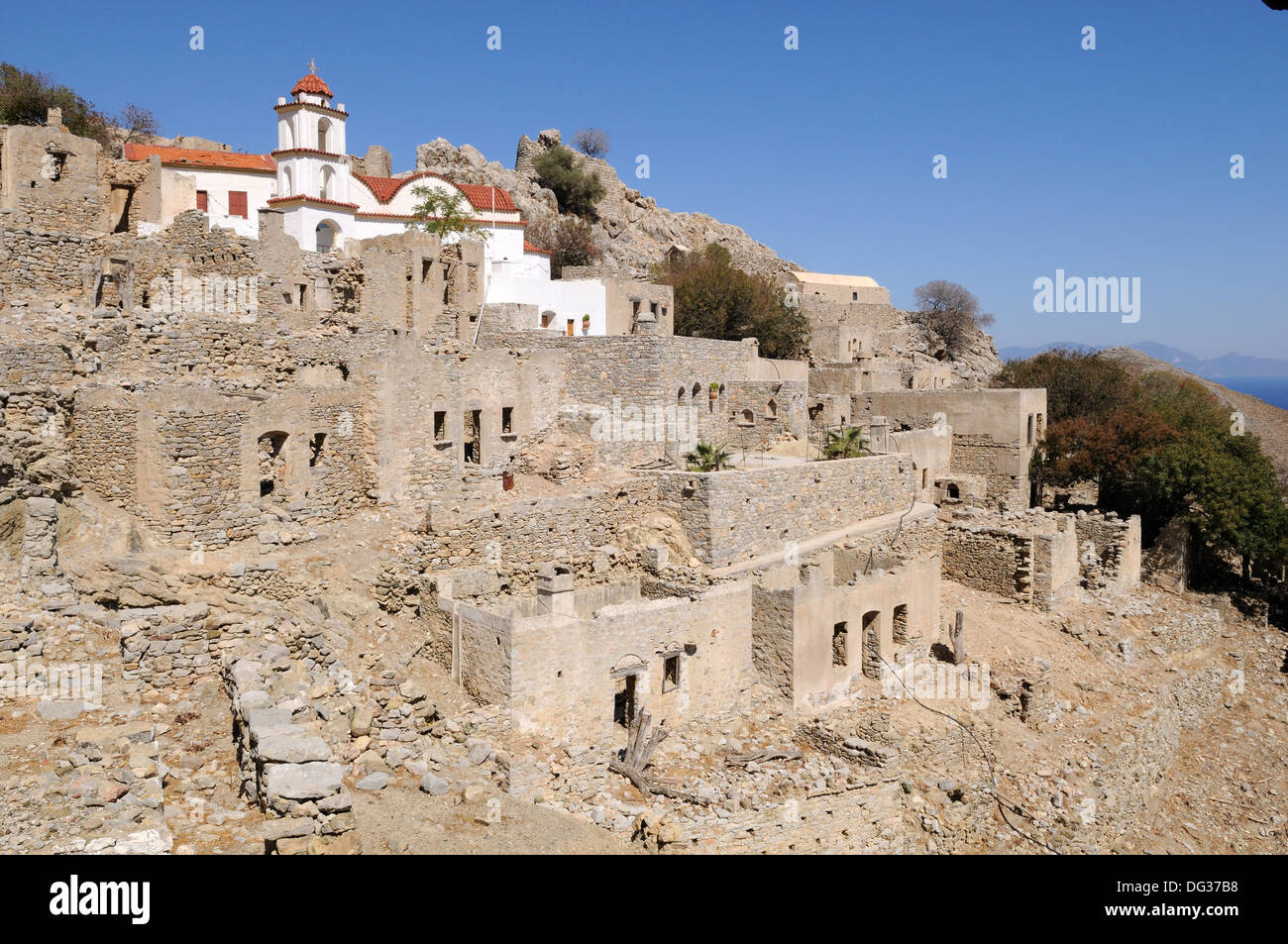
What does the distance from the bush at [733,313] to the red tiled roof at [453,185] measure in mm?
8774

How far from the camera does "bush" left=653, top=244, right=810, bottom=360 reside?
33.7 m

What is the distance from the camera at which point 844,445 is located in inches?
845

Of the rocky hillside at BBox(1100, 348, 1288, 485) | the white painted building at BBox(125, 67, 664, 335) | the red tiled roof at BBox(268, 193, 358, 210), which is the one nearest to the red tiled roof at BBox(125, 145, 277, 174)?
the white painted building at BBox(125, 67, 664, 335)

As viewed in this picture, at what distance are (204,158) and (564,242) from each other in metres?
17.8

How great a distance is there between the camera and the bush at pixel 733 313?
1326 inches

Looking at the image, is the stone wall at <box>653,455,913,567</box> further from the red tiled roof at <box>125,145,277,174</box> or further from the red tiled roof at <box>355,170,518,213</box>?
the red tiled roof at <box>125,145,277,174</box>

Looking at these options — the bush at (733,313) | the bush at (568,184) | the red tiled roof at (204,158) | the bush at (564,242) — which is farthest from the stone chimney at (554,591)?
the bush at (568,184)

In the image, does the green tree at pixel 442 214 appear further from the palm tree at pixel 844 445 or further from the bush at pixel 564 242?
the bush at pixel 564 242

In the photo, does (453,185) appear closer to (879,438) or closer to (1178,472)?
(879,438)

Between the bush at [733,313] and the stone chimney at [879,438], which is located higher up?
the bush at [733,313]

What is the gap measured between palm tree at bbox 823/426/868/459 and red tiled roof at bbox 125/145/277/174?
51.7 feet

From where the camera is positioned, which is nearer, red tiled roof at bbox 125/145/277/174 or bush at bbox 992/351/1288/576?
red tiled roof at bbox 125/145/277/174
